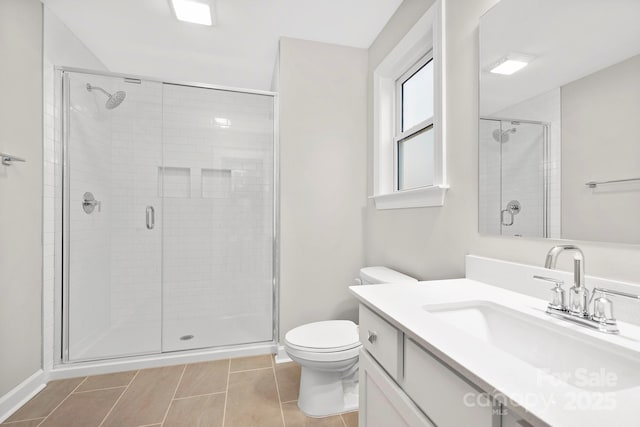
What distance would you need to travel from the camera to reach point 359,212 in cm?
241

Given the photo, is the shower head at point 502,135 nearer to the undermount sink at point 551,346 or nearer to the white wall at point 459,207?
the white wall at point 459,207

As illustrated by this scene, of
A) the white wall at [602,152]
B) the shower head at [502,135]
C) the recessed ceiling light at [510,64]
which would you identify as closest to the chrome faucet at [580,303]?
the white wall at [602,152]

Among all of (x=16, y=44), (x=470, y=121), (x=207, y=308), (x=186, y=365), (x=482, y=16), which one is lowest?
(x=186, y=365)

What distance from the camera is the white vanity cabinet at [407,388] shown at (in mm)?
545

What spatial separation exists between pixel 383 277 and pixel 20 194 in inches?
85.0

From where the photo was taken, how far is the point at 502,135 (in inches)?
45.5

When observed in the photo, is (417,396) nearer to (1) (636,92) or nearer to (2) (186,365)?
(1) (636,92)

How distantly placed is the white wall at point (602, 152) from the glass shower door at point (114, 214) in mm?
2470

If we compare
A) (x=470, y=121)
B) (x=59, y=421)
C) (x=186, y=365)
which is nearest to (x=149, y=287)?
(x=186, y=365)

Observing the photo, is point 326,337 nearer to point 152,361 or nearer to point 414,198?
point 414,198

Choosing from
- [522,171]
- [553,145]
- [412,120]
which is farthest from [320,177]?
[553,145]

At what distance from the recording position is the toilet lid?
1.52m

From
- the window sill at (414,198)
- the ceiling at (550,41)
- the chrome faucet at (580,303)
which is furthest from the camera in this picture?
the window sill at (414,198)

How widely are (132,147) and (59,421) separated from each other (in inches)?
69.4
